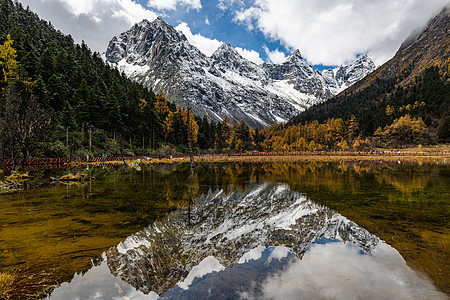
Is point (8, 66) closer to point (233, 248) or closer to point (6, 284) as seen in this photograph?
point (6, 284)

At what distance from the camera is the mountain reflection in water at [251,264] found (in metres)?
4.36

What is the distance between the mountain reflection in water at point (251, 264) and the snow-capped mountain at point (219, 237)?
0.03 m

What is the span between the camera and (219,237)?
7.21m

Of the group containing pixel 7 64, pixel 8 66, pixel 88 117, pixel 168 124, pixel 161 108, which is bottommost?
pixel 88 117

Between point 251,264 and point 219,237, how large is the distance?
1892 mm

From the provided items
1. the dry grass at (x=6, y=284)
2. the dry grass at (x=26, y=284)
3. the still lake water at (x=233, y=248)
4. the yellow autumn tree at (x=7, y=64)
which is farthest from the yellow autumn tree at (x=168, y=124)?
the dry grass at (x=6, y=284)

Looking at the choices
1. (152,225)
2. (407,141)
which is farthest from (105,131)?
(407,141)

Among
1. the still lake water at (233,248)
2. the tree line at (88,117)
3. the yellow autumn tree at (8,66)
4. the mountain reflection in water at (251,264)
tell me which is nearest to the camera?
the mountain reflection in water at (251,264)

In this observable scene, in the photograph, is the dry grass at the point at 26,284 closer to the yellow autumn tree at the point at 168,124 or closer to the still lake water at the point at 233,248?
the still lake water at the point at 233,248

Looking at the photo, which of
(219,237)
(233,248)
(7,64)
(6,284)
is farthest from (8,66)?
(233,248)

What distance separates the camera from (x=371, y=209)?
10094mm

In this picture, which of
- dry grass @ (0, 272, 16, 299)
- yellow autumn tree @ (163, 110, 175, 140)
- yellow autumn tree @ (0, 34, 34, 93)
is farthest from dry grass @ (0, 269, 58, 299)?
yellow autumn tree @ (163, 110, 175, 140)

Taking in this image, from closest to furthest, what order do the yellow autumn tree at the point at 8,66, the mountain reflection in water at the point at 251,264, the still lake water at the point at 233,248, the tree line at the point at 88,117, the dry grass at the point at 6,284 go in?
the dry grass at the point at 6,284 < the mountain reflection in water at the point at 251,264 < the still lake water at the point at 233,248 < the tree line at the point at 88,117 < the yellow autumn tree at the point at 8,66

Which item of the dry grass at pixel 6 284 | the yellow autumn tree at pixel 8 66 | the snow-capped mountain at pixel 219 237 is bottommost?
the snow-capped mountain at pixel 219 237
